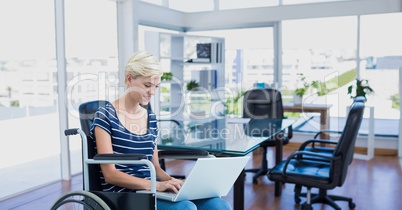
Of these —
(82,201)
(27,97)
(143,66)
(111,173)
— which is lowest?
(82,201)

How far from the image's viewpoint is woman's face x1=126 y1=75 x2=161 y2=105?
2.09 m

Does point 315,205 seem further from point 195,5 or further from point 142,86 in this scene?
point 195,5

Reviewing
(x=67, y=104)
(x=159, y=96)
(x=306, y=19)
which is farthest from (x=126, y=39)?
(x=306, y=19)

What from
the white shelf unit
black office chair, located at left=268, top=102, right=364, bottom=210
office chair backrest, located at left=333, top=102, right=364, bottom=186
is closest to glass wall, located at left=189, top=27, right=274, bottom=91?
the white shelf unit

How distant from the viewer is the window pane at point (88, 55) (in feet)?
15.4

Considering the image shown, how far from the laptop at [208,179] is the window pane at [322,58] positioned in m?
4.24

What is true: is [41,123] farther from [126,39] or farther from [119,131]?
[119,131]

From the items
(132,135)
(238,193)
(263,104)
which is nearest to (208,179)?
(132,135)

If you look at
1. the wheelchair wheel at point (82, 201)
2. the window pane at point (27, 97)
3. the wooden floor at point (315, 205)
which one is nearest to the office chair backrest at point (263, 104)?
the wooden floor at point (315, 205)

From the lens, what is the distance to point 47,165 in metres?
4.63

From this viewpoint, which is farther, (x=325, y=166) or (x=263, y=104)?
(x=263, y=104)

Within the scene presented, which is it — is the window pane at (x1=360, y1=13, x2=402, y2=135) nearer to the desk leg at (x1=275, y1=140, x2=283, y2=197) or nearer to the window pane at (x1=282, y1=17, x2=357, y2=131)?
the window pane at (x1=282, y1=17, x2=357, y2=131)

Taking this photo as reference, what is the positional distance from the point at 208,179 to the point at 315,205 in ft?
6.78

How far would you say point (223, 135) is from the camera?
3371 mm
